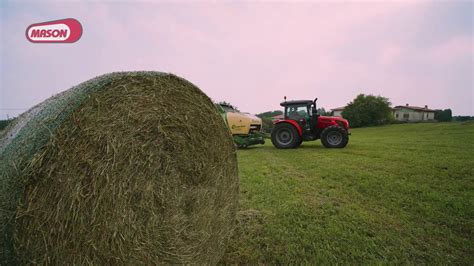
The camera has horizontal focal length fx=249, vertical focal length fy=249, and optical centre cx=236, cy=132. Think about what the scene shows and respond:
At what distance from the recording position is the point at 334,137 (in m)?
9.07

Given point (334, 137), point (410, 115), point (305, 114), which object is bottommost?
point (334, 137)

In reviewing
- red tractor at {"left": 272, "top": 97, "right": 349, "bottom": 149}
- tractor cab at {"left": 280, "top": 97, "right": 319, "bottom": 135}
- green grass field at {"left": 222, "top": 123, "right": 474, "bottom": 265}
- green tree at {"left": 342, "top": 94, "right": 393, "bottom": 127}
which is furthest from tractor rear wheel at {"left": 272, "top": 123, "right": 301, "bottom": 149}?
green tree at {"left": 342, "top": 94, "right": 393, "bottom": 127}

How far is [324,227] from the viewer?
105 inches

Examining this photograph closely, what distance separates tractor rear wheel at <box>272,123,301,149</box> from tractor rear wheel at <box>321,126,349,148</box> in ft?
3.14

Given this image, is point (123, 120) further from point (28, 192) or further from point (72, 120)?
point (28, 192)

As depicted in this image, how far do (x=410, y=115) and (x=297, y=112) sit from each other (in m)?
50.7

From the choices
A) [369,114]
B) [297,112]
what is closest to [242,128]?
[297,112]

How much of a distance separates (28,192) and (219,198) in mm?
1379

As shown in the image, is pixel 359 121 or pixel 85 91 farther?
pixel 359 121

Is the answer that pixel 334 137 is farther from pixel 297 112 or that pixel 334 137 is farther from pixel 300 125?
pixel 297 112

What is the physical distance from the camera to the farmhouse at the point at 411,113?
157ft

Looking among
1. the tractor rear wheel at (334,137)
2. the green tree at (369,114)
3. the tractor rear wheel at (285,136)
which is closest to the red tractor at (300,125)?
the tractor rear wheel at (285,136)

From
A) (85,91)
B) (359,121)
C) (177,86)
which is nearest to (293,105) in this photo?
(177,86)

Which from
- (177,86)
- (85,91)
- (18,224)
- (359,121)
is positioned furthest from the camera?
(359,121)
